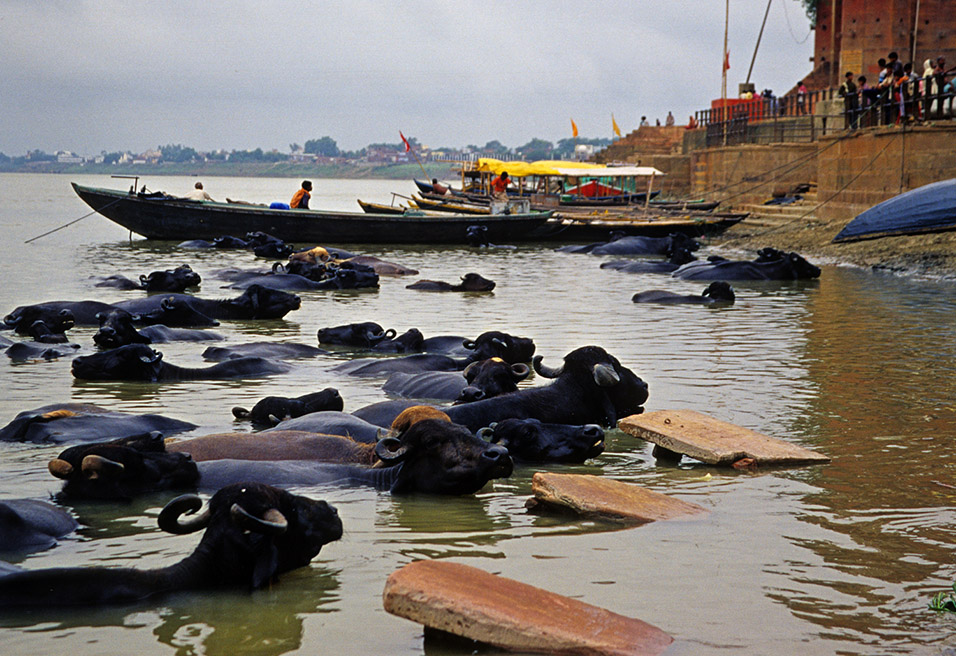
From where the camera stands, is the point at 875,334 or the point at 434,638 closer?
the point at 434,638

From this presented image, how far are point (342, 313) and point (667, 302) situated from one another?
194 inches

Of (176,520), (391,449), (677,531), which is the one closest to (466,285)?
(391,449)

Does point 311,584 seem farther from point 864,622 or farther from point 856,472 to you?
point 856,472

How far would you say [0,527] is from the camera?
509 centimetres

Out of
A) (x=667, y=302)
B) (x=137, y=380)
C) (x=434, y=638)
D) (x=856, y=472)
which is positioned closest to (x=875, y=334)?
(x=667, y=302)

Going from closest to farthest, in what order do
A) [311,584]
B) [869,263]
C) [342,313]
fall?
[311,584]
[342,313]
[869,263]

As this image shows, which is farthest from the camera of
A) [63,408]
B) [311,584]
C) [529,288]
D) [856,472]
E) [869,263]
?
[869,263]

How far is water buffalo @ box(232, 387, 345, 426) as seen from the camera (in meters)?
7.70

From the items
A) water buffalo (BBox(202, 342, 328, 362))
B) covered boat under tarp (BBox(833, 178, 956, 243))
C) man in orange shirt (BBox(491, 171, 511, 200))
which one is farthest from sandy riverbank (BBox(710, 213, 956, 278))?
water buffalo (BBox(202, 342, 328, 362))

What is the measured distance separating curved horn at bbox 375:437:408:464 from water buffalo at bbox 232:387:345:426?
1.69 meters

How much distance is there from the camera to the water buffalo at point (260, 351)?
11.1 meters

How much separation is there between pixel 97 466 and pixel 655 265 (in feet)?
61.7

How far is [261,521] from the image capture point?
4.34 meters

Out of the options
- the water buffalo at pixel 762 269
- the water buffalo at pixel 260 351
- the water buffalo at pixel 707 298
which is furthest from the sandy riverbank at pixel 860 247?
the water buffalo at pixel 260 351
